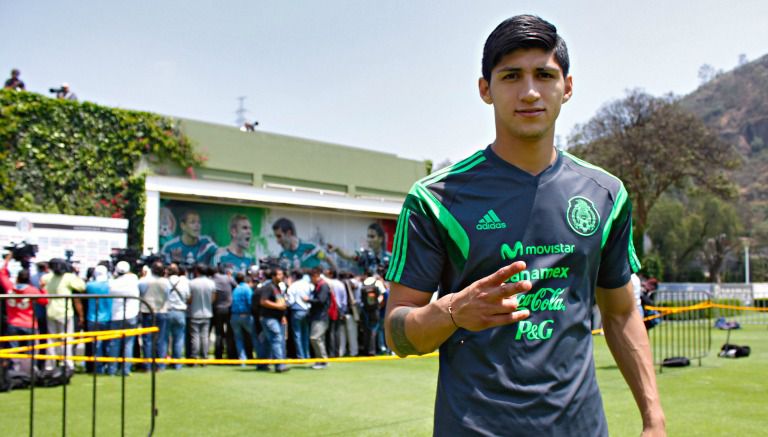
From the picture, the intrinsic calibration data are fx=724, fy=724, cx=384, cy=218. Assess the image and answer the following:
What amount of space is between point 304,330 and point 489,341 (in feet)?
41.9

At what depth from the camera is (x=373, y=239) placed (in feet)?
99.8

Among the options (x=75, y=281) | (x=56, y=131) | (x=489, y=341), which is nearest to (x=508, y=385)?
(x=489, y=341)

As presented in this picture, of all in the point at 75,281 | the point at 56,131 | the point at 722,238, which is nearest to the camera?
the point at 75,281

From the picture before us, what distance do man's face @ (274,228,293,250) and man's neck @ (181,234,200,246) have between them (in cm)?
357

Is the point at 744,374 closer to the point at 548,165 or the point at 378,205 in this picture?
the point at 548,165

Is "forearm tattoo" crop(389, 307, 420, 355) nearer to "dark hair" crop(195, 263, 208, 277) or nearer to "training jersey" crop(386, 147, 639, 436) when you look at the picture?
"training jersey" crop(386, 147, 639, 436)

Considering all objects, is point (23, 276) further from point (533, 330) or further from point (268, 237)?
point (268, 237)

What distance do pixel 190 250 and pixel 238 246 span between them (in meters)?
2.06

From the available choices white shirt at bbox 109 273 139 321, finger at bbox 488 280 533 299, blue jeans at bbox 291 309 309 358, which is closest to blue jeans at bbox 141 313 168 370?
white shirt at bbox 109 273 139 321

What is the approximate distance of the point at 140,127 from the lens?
78.7ft

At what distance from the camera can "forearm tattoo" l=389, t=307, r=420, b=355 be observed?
2.10 metres

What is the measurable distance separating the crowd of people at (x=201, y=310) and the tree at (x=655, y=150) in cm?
2424

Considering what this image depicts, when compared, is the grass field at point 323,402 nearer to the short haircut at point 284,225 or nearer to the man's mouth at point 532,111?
the man's mouth at point 532,111

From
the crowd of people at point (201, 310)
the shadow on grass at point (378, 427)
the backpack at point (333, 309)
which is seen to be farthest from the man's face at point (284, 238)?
the shadow on grass at point (378, 427)
